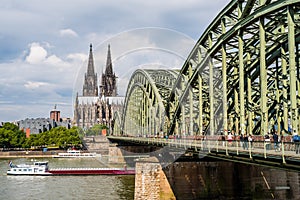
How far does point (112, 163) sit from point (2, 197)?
45652 mm

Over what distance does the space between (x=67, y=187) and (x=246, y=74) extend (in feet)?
96.2

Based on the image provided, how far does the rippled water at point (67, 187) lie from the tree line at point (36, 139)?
59192 millimetres

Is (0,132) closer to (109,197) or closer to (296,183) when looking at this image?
(109,197)

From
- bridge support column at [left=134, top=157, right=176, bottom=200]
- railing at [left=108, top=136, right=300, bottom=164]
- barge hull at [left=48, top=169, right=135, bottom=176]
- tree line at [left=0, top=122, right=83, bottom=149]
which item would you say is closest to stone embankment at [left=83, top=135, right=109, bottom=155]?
tree line at [left=0, top=122, right=83, bottom=149]

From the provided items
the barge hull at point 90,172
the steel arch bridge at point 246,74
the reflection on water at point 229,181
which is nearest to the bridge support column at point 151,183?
the reflection on water at point 229,181

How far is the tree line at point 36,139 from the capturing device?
398ft

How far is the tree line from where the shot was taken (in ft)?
398

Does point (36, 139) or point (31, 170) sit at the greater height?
point (36, 139)

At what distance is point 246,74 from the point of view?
2973 cm

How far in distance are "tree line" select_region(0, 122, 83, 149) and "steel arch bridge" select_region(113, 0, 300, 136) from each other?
76.1m

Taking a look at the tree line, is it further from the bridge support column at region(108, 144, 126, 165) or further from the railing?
the railing

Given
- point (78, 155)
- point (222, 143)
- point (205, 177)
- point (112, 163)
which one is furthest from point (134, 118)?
point (222, 143)

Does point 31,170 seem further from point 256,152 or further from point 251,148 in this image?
point 256,152

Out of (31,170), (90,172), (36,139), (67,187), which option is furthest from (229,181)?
(36,139)
